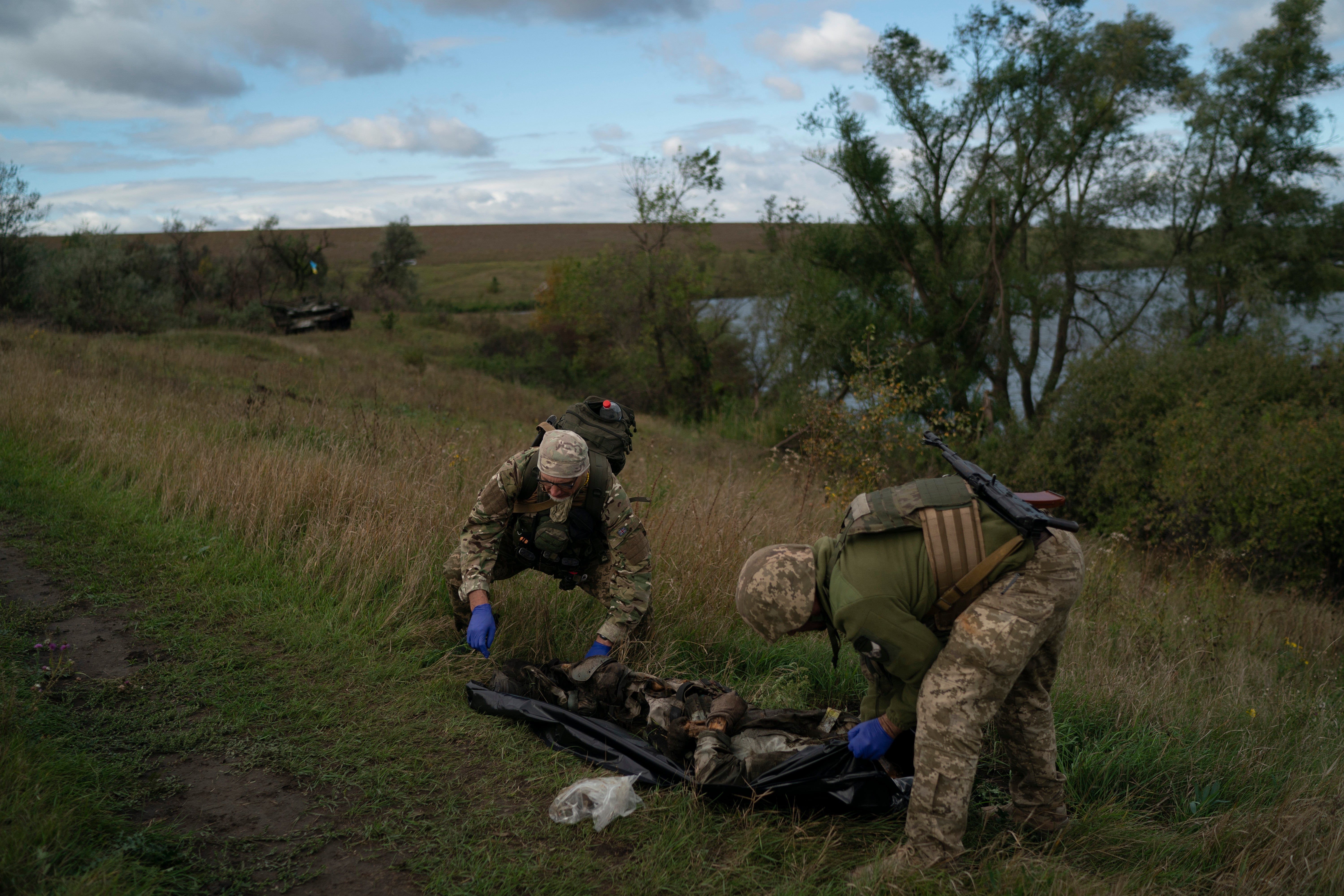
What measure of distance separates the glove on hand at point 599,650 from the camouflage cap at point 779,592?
129 centimetres

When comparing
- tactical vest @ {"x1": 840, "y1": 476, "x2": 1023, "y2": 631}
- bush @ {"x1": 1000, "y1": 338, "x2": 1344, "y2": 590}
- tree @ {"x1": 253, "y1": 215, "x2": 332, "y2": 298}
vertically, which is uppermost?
tree @ {"x1": 253, "y1": 215, "x2": 332, "y2": 298}

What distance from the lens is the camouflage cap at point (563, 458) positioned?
12.0ft

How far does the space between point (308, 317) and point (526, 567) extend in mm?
27351

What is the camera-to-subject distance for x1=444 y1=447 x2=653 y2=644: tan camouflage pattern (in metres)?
3.93

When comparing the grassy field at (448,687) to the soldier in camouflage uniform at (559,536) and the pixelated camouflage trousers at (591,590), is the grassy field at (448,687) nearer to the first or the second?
the pixelated camouflage trousers at (591,590)

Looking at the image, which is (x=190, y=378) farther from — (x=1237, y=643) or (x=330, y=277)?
(x=330, y=277)

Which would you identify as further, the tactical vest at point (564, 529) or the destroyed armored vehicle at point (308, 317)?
the destroyed armored vehicle at point (308, 317)

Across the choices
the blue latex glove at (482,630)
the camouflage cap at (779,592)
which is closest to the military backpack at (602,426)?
the blue latex glove at (482,630)

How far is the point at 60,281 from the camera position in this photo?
2044cm

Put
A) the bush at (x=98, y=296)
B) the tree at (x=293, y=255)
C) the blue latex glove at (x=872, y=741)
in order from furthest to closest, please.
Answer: the tree at (x=293, y=255), the bush at (x=98, y=296), the blue latex glove at (x=872, y=741)

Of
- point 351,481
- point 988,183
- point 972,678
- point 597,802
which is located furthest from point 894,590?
point 988,183

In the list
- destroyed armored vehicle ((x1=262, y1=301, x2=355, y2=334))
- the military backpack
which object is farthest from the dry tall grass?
destroyed armored vehicle ((x1=262, y1=301, x2=355, y2=334))

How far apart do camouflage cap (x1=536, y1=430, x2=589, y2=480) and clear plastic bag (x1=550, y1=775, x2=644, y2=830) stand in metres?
1.36

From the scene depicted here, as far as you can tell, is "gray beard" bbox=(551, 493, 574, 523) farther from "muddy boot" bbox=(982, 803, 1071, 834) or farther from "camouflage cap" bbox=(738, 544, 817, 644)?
"muddy boot" bbox=(982, 803, 1071, 834)
